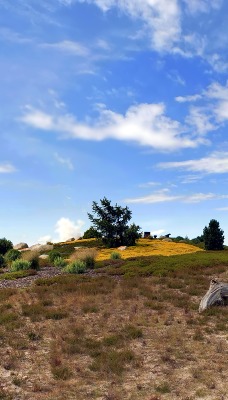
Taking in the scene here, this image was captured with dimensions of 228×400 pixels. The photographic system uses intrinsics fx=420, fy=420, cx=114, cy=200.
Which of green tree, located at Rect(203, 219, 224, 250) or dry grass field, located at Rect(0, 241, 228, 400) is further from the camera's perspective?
green tree, located at Rect(203, 219, 224, 250)

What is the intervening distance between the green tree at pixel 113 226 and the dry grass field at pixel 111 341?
28.5 metres

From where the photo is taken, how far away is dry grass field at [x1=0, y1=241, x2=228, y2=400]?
11.7m

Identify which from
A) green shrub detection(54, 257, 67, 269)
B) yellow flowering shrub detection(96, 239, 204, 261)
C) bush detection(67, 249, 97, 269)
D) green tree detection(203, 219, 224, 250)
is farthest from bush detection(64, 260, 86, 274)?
green tree detection(203, 219, 224, 250)

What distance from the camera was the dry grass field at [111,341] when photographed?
1173 cm

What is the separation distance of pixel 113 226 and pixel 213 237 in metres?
13.2

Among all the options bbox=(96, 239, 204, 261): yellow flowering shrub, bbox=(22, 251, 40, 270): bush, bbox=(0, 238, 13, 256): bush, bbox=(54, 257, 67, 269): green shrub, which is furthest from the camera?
bbox=(0, 238, 13, 256): bush

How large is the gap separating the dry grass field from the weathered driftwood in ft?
1.81

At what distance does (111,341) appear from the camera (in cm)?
1538

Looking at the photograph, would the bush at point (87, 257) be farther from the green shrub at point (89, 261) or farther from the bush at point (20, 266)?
the bush at point (20, 266)

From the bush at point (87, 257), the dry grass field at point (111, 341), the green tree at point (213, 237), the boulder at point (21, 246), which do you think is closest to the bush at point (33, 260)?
the bush at point (87, 257)

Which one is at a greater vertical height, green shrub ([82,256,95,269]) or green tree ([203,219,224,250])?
green tree ([203,219,224,250])

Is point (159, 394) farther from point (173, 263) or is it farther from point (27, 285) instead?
point (173, 263)

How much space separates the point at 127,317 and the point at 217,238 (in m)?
34.4

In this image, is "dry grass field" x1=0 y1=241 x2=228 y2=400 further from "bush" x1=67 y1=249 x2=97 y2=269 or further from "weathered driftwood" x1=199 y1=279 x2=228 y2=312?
"bush" x1=67 y1=249 x2=97 y2=269
